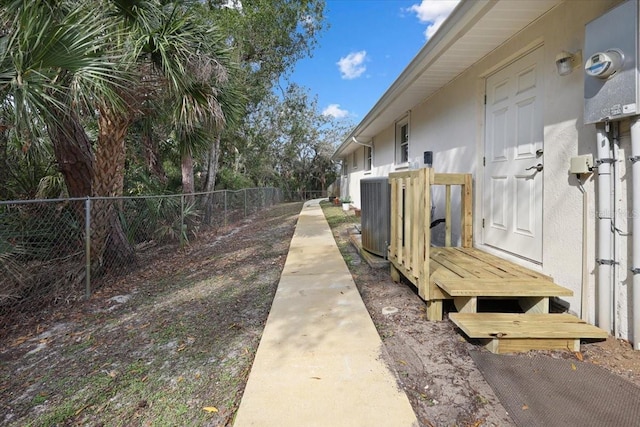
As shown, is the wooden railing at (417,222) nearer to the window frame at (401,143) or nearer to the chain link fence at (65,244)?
the window frame at (401,143)

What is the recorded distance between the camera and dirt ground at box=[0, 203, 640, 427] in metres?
1.99

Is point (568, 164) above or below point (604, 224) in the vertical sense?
above

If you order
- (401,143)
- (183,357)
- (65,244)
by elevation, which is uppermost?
(401,143)

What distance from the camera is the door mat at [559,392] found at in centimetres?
181

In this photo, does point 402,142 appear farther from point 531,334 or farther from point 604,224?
point 531,334

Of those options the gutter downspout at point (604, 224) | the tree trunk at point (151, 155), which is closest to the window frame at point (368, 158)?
the tree trunk at point (151, 155)

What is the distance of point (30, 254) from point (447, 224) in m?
5.11

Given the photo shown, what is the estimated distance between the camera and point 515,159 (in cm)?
370

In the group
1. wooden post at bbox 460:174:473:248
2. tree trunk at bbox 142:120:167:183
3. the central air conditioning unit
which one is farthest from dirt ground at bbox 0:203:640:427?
tree trunk at bbox 142:120:167:183

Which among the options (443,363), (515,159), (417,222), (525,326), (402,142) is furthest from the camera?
(402,142)

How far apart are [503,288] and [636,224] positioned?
98 cm

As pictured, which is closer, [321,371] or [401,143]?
[321,371]

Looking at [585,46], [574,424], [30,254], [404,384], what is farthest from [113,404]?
[585,46]

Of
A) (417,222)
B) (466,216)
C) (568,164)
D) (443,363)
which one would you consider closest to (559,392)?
(443,363)
